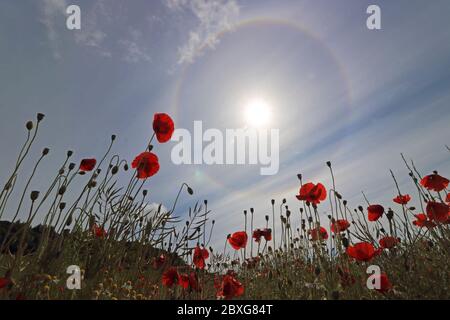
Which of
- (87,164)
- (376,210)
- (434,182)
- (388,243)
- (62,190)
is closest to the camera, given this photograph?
(62,190)

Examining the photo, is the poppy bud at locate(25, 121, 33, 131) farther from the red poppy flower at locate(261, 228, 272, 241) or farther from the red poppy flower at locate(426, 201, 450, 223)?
the red poppy flower at locate(426, 201, 450, 223)

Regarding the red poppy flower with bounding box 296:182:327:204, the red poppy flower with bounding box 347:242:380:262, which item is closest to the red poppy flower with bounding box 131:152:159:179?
the red poppy flower with bounding box 296:182:327:204

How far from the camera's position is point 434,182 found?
3.73 m

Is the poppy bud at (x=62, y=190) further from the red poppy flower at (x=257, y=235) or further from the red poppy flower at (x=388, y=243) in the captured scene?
the red poppy flower at (x=388, y=243)

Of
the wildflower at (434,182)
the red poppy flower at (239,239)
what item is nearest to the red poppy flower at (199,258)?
the red poppy flower at (239,239)

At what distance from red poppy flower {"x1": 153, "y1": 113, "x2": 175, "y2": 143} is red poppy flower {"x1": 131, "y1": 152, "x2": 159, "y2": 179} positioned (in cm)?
20

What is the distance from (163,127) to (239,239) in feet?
5.07

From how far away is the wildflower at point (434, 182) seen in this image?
12.1 ft

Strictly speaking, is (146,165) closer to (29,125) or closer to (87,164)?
(87,164)

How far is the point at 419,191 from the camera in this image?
12.0 ft

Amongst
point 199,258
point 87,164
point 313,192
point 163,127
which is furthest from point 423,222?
point 87,164
